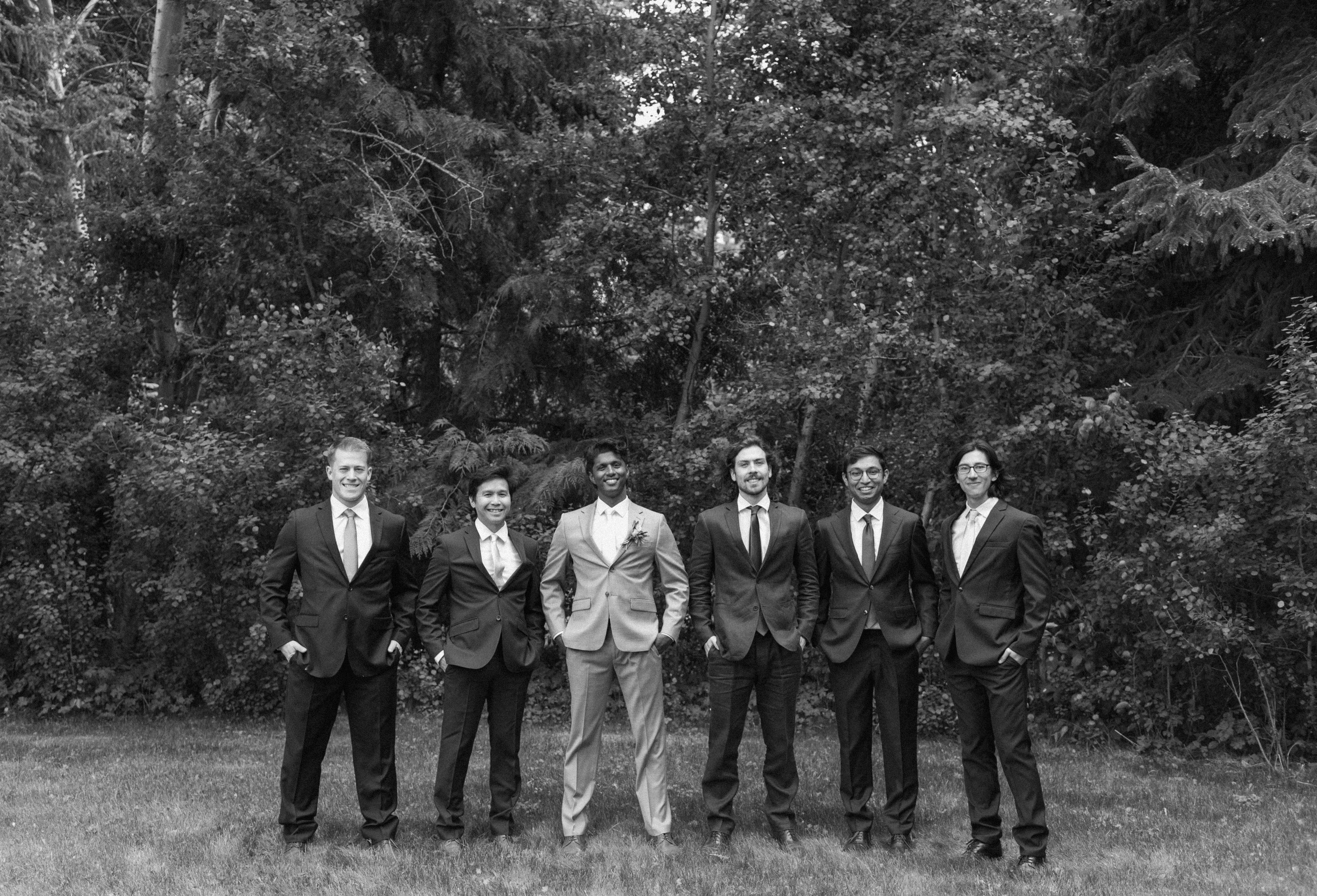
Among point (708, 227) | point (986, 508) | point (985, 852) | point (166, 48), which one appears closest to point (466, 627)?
point (986, 508)

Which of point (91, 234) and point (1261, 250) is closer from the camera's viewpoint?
point (1261, 250)

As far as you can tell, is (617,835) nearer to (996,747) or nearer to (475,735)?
(475,735)

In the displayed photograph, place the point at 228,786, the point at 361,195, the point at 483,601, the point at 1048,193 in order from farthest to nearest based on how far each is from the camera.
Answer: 1. the point at 361,195
2. the point at 1048,193
3. the point at 228,786
4. the point at 483,601

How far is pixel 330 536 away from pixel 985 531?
3.33 meters

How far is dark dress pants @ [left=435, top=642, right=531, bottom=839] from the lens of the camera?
6305mm

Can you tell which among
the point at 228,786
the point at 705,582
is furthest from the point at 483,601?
the point at 228,786

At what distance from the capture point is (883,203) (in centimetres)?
1143

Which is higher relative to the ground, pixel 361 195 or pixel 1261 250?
pixel 361 195

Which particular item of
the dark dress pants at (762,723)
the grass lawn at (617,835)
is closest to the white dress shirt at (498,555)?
the dark dress pants at (762,723)

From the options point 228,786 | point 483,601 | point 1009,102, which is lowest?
point 228,786

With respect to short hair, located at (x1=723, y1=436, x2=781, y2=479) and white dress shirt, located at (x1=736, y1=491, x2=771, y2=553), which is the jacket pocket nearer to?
white dress shirt, located at (x1=736, y1=491, x2=771, y2=553)

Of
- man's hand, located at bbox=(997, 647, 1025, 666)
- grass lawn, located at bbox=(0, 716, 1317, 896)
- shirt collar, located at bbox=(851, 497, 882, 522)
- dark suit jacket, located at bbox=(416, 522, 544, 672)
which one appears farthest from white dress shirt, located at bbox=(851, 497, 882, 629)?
dark suit jacket, located at bbox=(416, 522, 544, 672)

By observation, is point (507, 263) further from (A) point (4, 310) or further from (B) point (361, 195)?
(A) point (4, 310)

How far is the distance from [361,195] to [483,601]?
288 inches
